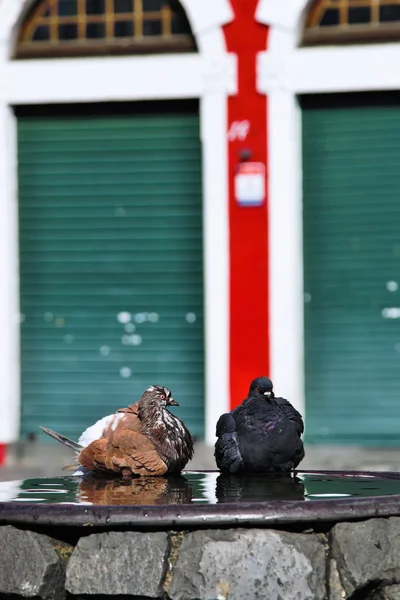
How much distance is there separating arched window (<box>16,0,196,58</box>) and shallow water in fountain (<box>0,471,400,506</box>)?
6609mm

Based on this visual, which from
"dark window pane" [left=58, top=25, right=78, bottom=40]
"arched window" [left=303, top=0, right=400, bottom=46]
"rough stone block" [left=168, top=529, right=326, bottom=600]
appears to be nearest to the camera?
"rough stone block" [left=168, top=529, right=326, bottom=600]

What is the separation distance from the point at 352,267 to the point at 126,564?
711cm

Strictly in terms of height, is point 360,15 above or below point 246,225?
above

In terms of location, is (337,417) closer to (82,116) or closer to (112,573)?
(82,116)

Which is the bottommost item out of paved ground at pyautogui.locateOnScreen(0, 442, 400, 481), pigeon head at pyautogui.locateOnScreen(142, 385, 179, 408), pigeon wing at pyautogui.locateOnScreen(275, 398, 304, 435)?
paved ground at pyautogui.locateOnScreen(0, 442, 400, 481)

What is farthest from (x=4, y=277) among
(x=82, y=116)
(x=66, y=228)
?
(x=82, y=116)

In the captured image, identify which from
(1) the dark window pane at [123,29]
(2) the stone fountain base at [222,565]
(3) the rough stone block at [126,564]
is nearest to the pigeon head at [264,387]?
(2) the stone fountain base at [222,565]

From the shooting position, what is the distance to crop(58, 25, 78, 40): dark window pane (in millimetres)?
11914

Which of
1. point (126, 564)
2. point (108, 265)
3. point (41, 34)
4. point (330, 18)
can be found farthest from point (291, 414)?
point (41, 34)

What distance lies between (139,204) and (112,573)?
7.44 metres

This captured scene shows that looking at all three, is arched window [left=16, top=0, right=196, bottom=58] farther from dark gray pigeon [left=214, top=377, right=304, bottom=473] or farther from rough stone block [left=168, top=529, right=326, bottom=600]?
rough stone block [left=168, top=529, right=326, bottom=600]

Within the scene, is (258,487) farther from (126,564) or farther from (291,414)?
(126,564)

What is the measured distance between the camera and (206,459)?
1109cm

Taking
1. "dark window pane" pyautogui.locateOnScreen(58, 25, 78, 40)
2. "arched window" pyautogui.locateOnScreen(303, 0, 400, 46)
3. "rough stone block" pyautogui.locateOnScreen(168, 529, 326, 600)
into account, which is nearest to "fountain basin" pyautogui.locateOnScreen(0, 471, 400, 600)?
"rough stone block" pyautogui.locateOnScreen(168, 529, 326, 600)
